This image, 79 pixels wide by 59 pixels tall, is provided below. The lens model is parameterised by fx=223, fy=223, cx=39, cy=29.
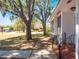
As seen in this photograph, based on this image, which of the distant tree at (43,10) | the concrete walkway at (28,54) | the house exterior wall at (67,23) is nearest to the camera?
the concrete walkway at (28,54)

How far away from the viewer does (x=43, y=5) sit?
3756 centimetres

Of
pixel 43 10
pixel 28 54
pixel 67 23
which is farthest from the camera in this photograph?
pixel 43 10

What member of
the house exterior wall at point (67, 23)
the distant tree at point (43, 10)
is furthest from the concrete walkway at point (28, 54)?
the distant tree at point (43, 10)

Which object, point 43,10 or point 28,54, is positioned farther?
point 43,10

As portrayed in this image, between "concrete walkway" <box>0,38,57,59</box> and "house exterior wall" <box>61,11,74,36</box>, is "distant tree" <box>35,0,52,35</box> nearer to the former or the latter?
"house exterior wall" <box>61,11,74,36</box>

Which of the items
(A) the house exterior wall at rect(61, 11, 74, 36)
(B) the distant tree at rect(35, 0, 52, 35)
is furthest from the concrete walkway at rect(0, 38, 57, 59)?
(B) the distant tree at rect(35, 0, 52, 35)

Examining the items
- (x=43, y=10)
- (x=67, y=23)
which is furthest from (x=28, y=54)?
(x=43, y=10)

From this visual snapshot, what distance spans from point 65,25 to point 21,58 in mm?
5917

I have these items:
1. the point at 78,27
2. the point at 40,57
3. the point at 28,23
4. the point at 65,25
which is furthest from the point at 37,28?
the point at 78,27

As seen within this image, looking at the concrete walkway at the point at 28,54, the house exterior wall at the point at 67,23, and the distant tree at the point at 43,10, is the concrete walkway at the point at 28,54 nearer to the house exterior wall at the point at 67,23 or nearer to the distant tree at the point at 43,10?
the house exterior wall at the point at 67,23

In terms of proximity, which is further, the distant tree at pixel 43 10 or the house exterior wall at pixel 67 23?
the distant tree at pixel 43 10

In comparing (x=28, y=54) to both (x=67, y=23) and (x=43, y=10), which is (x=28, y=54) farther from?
(x=43, y=10)

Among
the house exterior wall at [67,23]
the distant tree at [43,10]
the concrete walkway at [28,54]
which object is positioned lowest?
the concrete walkway at [28,54]

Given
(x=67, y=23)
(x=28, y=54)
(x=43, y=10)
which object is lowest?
(x=28, y=54)
